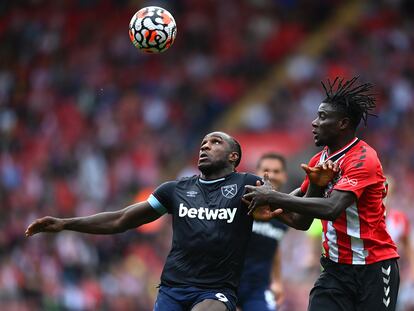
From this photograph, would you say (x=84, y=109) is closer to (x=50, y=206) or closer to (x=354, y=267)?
(x=50, y=206)

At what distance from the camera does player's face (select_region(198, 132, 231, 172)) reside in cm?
772

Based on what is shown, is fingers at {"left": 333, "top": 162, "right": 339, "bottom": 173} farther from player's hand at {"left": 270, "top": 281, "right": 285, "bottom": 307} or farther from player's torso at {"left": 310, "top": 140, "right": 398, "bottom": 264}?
player's hand at {"left": 270, "top": 281, "right": 285, "bottom": 307}

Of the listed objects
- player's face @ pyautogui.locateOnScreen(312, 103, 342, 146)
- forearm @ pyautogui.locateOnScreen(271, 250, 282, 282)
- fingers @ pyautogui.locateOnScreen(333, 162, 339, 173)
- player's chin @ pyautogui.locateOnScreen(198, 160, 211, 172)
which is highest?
player's face @ pyautogui.locateOnScreen(312, 103, 342, 146)

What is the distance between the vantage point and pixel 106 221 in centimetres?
793

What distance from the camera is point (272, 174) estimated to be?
9.87 m

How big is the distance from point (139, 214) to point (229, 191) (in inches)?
31.5

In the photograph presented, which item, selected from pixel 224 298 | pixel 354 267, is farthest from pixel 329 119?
pixel 224 298

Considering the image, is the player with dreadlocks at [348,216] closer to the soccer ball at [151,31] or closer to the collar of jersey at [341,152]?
the collar of jersey at [341,152]

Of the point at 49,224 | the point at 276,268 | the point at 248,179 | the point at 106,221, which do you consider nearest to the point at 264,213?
the point at 248,179

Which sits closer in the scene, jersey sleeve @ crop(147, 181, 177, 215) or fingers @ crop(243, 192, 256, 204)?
fingers @ crop(243, 192, 256, 204)

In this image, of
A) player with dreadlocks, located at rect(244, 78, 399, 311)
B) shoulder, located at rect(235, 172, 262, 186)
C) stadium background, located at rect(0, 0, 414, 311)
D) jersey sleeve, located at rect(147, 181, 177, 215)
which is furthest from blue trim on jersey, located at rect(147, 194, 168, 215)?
stadium background, located at rect(0, 0, 414, 311)

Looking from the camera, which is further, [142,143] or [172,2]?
[172,2]

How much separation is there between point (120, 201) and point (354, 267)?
1135 cm

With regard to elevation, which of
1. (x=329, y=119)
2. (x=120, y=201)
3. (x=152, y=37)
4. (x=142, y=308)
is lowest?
(x=142, y=308)
